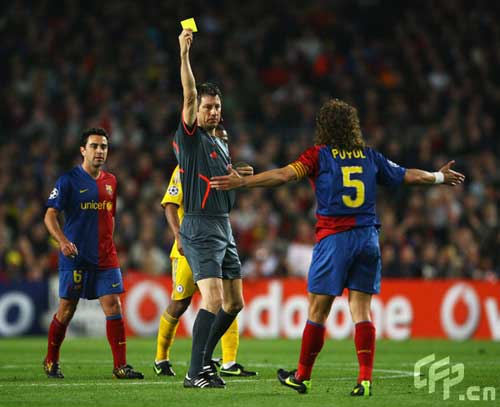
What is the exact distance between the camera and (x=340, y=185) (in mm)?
8836

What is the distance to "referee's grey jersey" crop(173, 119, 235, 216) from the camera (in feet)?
31.8

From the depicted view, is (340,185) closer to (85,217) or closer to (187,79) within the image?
(187,79)

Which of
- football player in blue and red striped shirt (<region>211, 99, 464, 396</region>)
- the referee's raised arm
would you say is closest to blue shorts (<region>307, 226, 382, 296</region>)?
football player in blue and red striped shirt (<region>211, 99, 464, 396</region>)

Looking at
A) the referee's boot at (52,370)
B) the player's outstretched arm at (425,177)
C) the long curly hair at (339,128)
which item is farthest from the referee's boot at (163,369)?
the player's outstretched arm at (425,177)

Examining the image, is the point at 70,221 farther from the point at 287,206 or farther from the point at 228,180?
the point at 287,206

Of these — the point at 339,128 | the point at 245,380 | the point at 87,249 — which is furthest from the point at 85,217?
the point at 339,128

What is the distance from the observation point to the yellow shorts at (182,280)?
1099cm

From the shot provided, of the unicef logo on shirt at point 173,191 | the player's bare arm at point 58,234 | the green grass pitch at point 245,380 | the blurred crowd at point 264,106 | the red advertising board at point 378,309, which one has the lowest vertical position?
the green grass pitch at point 245,380

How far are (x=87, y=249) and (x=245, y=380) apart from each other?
2130mm

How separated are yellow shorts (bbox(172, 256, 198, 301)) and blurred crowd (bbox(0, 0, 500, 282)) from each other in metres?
9.45

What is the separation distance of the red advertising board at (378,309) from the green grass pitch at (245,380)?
2514 mm

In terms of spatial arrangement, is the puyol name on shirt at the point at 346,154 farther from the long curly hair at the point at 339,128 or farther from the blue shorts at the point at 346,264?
the blue shorts at the point at 346,264

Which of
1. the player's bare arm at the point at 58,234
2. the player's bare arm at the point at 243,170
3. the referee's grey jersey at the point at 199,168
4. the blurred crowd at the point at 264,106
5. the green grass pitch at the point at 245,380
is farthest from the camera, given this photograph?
the blurred crowd at the point at 264,106

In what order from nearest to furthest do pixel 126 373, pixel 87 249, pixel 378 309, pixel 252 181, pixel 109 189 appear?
1. pixel 252 181
2. pixel 126 373
3. pixel 87 249
4. pixel 109 189
5. pixel 378 309
